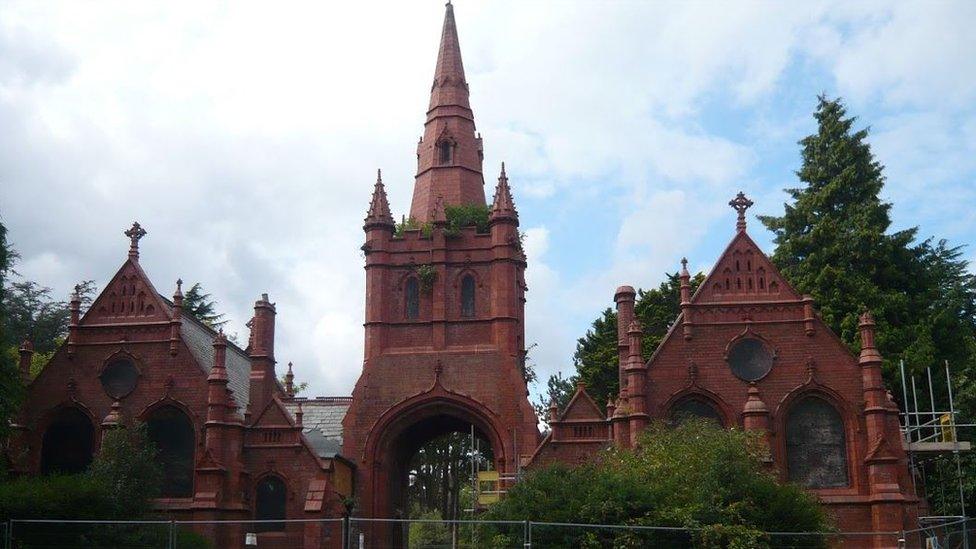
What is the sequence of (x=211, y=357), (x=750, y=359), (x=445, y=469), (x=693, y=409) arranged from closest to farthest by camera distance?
(x=693, y=409) < (x=750, y=359) < (x=211, y=357) < (x=445, y=469)

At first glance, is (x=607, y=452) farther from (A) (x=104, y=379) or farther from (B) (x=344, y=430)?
(A) (x=104, y=379)

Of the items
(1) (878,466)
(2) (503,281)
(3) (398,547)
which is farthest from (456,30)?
(1) (878,466)

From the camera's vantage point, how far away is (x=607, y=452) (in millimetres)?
33406

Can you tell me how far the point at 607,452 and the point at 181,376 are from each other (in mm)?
16051

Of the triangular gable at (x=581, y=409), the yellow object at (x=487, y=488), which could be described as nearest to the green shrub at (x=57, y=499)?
the yellow object at (x=487, y=488)

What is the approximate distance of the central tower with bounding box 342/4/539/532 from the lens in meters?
40.3

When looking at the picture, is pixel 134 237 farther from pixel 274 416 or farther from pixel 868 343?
pixel 868 343

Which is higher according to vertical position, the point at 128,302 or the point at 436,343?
the point at 128,302

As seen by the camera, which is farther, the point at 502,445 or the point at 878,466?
the point at 502,445

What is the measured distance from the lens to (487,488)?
3941 cm

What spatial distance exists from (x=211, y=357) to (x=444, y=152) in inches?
528

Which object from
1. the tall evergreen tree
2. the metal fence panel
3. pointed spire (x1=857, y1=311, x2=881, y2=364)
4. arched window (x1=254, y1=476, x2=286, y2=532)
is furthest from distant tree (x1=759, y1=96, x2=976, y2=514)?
arched window (x1=254, y1=476, x2=286, y2=532)

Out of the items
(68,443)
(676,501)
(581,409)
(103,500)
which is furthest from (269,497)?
(676,501)

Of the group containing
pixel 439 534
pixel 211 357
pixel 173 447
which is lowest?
pixel 439 534
